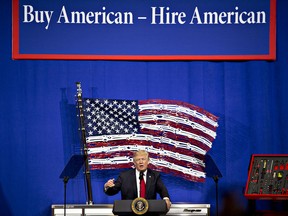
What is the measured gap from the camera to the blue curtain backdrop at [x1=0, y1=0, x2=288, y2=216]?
7.06 m

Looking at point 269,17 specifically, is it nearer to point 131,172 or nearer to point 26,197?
point 131,172

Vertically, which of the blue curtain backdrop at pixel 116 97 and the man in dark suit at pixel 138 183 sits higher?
the blue curtain backdrop at pixel 116 97

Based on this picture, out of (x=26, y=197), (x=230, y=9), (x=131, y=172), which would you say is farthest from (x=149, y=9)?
(x=26, y=197)

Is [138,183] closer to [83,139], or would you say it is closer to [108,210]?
[108,210]

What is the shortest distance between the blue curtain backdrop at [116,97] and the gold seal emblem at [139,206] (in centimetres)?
168

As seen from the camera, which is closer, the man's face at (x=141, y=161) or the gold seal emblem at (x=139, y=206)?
the gold seal emblem at (x=139, y=206)

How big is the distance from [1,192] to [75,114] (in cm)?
135

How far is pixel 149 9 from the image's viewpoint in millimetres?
7156

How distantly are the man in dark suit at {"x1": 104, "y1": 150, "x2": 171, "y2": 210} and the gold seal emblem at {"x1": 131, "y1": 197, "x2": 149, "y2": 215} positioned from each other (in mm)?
560

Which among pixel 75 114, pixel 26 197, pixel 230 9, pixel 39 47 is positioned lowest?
pixel 26 197

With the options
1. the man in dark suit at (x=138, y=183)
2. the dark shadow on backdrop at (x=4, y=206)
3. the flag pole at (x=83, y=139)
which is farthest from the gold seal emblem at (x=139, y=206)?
the dark shadow on backdrop at (x=4, y=206)

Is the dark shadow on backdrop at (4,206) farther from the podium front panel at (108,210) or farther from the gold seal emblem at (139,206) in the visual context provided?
the gold seal emblem at (139,206)

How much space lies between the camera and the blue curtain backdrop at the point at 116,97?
7.06 metres

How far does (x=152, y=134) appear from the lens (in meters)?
7.04
